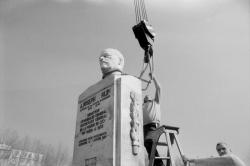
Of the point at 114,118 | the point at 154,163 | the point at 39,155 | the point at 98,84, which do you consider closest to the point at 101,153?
the point at 114,118

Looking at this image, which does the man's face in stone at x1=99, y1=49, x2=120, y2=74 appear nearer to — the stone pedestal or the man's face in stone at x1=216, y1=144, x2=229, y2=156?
the stone pedestal

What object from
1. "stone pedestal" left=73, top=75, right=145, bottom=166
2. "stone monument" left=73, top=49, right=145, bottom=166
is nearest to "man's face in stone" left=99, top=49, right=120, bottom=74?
"stone monument" left=73, top=49, right=145, bottom=166

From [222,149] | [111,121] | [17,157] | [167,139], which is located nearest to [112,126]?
[111,121]

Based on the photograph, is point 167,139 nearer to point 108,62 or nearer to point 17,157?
point 108,62

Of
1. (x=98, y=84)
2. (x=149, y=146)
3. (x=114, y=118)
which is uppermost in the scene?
(x=98, y=84)

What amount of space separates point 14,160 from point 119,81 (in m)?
30.5

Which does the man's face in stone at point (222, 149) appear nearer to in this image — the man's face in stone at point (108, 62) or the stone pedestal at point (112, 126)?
the stone pedestal at point (112, 126)

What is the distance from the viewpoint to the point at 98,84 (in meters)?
5.23

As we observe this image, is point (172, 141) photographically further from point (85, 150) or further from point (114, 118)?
point (85, 150)

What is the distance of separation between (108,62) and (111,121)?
56.8 inches

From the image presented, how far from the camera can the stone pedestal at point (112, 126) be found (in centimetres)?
417

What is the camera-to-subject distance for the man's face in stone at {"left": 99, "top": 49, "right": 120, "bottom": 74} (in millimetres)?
5305

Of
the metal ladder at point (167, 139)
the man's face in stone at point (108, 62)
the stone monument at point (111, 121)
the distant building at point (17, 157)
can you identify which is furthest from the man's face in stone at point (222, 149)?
the distant building at point (17, 157)

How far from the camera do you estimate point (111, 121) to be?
4.40 m
